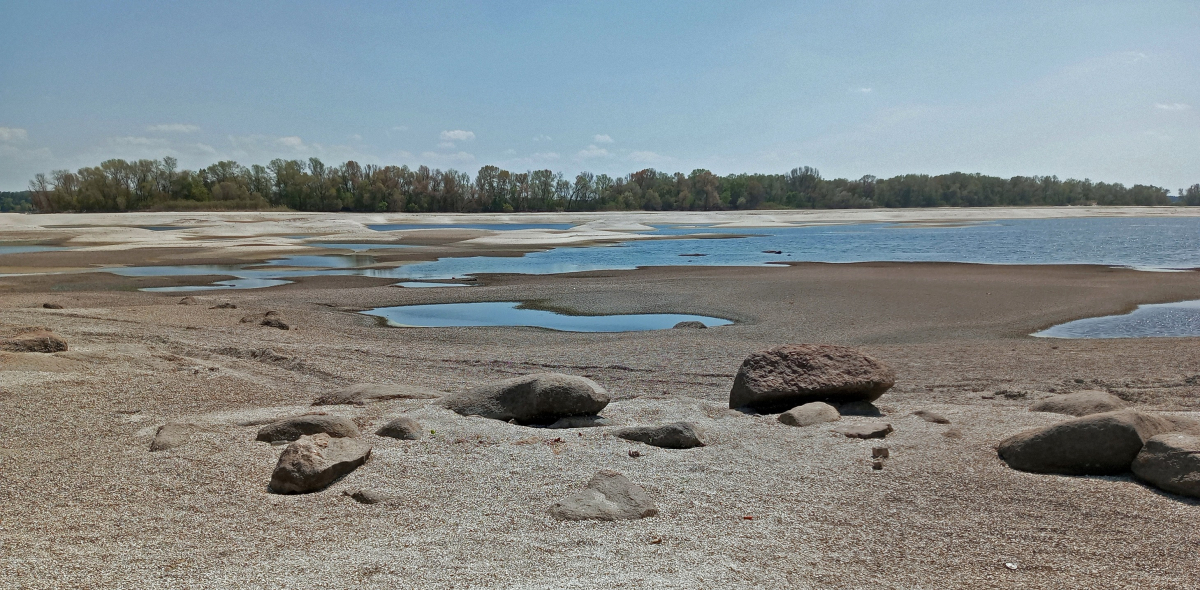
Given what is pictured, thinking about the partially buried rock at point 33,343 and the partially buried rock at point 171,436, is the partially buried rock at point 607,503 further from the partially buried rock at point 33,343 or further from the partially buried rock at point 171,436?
the partially buried rock at point 33,343

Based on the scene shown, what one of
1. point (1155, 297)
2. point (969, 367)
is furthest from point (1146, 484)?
point (1155, 297)

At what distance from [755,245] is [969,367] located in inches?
1440

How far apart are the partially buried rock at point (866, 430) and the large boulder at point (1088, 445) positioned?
1193 mm

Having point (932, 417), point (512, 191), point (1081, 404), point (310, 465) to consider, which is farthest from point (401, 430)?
point (512, 191)

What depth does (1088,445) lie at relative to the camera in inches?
252

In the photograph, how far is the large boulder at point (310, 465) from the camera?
5.96 m

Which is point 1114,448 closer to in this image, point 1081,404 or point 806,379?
point 1081,404

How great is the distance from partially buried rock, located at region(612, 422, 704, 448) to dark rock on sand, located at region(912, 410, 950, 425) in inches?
106

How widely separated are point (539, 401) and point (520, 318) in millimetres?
10203

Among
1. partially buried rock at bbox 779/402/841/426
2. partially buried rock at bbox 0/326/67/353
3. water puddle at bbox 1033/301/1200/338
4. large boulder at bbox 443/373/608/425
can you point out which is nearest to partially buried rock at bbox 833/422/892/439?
partially buried rock at bbox 779/402/841/426

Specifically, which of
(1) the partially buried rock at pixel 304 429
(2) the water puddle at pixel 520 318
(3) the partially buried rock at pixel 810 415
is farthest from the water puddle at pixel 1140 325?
(1) the partially buried rock at pixel 304 429

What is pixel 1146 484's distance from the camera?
19.8ft

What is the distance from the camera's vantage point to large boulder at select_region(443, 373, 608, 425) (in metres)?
8.27

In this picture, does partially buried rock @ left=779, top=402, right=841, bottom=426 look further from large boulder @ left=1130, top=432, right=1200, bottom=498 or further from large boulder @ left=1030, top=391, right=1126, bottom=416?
large boulder @ left=1130, top=432, right=1200, bottom=498
